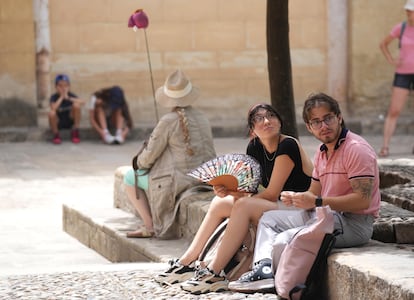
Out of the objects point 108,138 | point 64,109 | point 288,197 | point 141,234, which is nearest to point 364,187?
point 288,197

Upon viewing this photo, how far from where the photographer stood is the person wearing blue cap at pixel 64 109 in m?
17.0

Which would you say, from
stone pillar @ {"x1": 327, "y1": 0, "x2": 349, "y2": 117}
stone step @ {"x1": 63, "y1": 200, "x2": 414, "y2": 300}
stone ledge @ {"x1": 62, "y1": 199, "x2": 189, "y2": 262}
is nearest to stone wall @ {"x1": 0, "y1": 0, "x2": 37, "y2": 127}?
stone pillar @ {"x1": 327, "y1": 0, "x2": 349, "y2": 117}

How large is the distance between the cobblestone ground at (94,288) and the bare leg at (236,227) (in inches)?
9.7

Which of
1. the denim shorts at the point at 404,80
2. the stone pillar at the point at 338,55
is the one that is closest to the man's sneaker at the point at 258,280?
the denim shorts at the point at 404,80

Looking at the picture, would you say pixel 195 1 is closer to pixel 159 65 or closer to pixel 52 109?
pixel 159 65

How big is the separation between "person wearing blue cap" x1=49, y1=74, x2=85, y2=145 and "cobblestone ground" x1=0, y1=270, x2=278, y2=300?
9.16m

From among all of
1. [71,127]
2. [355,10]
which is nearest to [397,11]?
[355,10]

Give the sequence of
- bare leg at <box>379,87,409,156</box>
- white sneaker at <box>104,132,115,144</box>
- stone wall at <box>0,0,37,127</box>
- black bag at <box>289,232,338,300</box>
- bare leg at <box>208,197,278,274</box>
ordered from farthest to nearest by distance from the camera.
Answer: stone wall at <box>0,0,37,127</box>
white sneaker at <box>104,132,115,144</box>
bare leg at <box>379,87,409,156</box>
bare leg at <box>208,197,278,274</box>
black bag at <box>289,232,338,300</box>

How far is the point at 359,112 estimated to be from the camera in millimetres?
18172

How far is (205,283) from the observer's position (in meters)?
7.22

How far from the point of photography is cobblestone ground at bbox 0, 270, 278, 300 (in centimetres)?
714

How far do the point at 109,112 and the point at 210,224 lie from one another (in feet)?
31.5

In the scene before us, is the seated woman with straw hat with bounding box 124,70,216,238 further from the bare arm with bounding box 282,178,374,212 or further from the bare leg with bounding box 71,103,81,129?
the bare leg with bounding box 71,103,81,129

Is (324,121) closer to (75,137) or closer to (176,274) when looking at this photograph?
(176,274)
